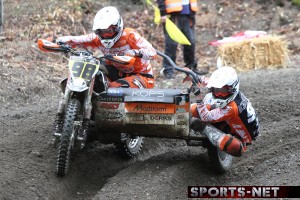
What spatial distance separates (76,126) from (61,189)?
2.26 ft

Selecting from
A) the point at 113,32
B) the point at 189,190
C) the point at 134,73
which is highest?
the point at 113,32

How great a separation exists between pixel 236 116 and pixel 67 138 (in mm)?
1966

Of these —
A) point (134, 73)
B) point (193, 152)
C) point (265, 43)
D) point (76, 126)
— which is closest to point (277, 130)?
point (193, 152)

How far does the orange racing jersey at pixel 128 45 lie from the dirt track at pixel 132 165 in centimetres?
112

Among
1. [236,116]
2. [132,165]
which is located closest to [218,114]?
[236,116]

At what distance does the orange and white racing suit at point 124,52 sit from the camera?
714 centimetres

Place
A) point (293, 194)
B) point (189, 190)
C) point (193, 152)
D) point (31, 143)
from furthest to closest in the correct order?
1. point (193, 152)
2. point (31, 143)
3. point (189, 190)
4. point (293, 194)

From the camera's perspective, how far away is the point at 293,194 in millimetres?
5750

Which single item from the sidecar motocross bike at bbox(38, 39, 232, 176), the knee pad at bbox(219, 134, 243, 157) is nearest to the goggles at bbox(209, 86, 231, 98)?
the sidecar motocross bike at bbox(38, 39, 232, 176)

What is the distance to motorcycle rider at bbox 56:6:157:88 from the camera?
6941 mm

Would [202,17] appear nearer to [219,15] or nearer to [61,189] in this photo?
[219,15]

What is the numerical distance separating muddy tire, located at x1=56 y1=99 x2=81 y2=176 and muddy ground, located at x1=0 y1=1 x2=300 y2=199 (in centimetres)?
19

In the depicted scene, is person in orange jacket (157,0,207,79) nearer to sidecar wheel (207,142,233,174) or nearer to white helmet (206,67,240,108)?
sidecar wheel (207,142,233,174)

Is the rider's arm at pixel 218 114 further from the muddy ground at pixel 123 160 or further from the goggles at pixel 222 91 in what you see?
the muddy ground at pixel 123 160
